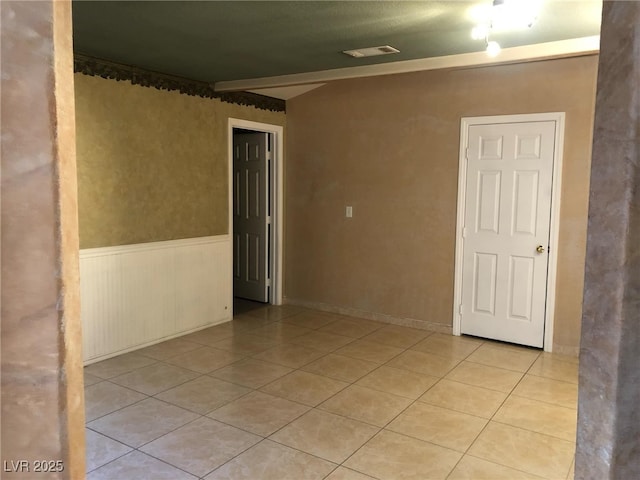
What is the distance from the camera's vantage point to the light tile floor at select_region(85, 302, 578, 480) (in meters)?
2.58

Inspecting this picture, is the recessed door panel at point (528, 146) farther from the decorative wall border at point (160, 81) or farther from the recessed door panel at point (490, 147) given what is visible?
the decorative wall border at point (160, 81)

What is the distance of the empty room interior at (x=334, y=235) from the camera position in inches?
111

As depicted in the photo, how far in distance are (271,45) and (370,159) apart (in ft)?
6.39

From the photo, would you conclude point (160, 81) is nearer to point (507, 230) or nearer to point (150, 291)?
point (150, 291)

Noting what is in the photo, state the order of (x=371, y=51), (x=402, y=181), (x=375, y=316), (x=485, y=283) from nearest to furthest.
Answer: (x=371, y=51)
(x=485, y=283)
(x=402, y=181)
(x=375, y=316)

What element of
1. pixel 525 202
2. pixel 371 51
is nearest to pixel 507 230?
pixel 525 202

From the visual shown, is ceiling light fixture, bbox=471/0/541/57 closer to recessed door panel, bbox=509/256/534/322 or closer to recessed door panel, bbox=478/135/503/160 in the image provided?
recessed door panel, bbox=478/135/503/160

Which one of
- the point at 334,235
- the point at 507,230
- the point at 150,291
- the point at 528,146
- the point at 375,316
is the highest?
the point at 528,146

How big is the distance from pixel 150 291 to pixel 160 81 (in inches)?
73.2

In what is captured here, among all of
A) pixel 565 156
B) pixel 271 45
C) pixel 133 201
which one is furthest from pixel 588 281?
pixel 133 201

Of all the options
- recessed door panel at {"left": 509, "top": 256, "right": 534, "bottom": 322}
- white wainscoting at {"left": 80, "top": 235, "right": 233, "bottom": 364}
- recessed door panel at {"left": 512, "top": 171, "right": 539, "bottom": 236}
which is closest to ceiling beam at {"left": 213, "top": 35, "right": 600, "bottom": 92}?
recessed door panel at {"left": 512, "top": 171, "right": 539, "bottom": 236}

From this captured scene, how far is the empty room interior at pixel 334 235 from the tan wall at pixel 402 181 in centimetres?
2

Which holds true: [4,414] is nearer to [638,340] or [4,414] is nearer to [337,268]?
[638,340]

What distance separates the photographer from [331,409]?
3221 mm
